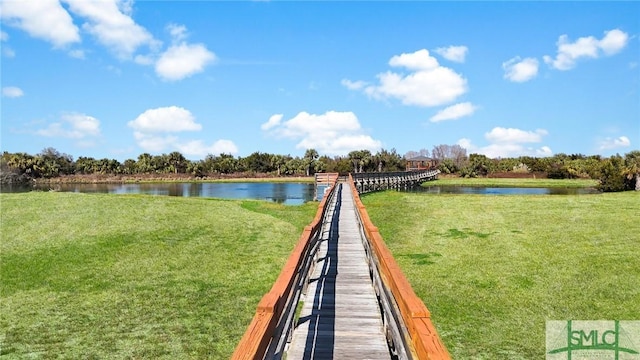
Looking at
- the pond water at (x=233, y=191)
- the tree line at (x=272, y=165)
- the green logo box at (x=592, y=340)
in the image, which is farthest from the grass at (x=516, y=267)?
the tree line at (x=272, y=165)

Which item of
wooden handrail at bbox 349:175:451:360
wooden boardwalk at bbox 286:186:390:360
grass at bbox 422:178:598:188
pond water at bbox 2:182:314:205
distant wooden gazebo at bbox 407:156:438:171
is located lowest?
wooden boardwalk at bbox 286:186:390:360

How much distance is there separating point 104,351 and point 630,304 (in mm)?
13031

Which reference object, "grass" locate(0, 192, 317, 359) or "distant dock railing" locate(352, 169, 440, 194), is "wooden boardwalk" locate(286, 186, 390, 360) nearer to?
"grass" locate(0, 192, 317, 359)

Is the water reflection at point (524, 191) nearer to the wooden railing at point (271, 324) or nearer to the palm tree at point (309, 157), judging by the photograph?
the wooden railing at point (271, 324)

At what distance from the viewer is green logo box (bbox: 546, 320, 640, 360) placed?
8.13 m

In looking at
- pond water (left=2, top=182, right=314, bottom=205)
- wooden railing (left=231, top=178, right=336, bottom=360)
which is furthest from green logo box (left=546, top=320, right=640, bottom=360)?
pond water (left=2, top=182, right=314, bottom=205)

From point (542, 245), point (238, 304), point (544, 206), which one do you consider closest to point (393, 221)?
point (542, 245)

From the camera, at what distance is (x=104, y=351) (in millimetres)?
8398

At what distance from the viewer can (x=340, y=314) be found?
6652 mm

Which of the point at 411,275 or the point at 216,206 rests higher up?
Result: the point at 216,206

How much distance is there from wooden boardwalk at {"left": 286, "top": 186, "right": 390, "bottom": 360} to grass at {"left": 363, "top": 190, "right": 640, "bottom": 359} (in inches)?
98.4

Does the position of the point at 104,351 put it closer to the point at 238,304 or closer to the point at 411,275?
the point at 238,304

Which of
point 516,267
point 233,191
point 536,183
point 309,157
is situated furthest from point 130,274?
point 309,157

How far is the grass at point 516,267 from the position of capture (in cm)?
941
